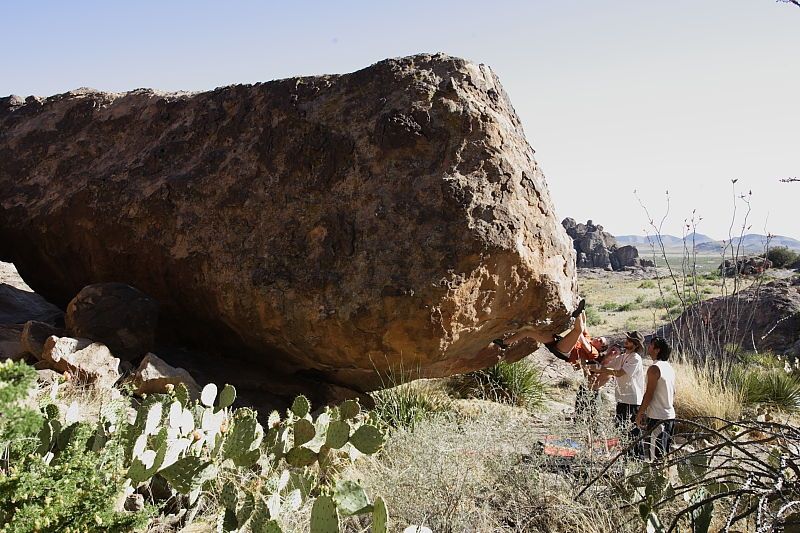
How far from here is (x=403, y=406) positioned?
6715 mm

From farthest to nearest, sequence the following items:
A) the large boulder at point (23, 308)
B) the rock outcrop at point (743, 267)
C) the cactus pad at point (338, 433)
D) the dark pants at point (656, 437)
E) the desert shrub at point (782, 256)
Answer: the desert shrub at point (782, 256)
the rock outcrop at point (743, 267)
the large boulder at point (23, 308)
the cactus pad at point (338, 433)
the dark pants at point (656, 437)

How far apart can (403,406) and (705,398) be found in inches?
150

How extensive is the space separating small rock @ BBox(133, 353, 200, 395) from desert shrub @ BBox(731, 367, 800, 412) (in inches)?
261

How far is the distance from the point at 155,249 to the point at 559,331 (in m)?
3.51

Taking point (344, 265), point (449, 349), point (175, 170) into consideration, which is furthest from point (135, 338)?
point (449, 349)

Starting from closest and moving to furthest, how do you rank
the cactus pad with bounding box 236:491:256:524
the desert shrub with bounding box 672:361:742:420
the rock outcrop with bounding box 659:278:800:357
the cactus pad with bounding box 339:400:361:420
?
1. the cactus pad with bounding box 236:491:256:524
2. the cactus pad with bounding box 339:400:361:420
3. the desert shrub with bounding box 672:361:742:420
4. the rock outcrop with bounding box 659:278:800:357

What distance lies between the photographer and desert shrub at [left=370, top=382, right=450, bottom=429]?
6586mm

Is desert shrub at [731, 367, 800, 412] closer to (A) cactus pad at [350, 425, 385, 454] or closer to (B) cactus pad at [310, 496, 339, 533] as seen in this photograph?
(A) cactus pad at [350, 425, 385, 454]

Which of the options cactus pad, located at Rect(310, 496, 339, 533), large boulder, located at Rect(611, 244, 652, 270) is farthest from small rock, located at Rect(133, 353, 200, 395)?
large boulder, located at Rect(611, 244, 652, 270)

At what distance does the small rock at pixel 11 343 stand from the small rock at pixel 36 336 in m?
0.10

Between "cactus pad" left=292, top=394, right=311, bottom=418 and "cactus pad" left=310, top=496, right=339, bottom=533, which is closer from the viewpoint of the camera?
"cactus pad" left=310, top=496, right=339, bottom=533

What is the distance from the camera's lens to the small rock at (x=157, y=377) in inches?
214

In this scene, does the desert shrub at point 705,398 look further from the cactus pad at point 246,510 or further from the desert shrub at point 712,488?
the cactus pad at point 246,510

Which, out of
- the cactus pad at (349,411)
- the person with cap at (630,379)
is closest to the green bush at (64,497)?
the cactus pad at (349,411)
